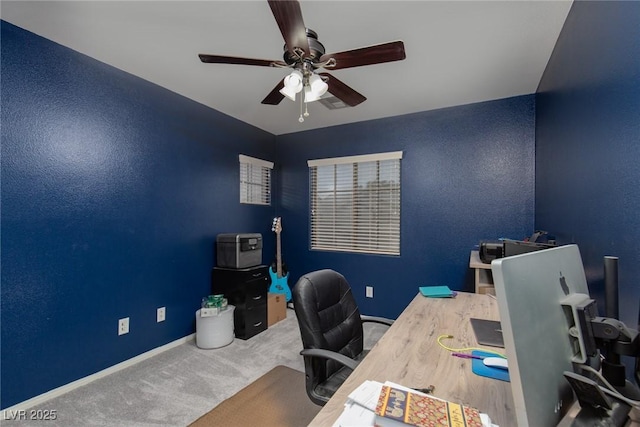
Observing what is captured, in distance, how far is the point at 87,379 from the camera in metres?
2.20

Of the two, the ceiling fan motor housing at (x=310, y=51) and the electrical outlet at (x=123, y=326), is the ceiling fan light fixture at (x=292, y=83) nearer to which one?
the ceiling fan motor housing at (x=310, y=51)

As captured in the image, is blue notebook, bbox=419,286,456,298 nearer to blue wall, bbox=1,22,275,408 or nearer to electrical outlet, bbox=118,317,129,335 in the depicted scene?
blue wall, bbox=1,22,275,408

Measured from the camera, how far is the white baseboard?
6.18 feet

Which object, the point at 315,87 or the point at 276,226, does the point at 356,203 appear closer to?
the point at 276,226

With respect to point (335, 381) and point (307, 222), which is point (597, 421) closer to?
point (335, 381)

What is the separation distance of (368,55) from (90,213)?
236cm

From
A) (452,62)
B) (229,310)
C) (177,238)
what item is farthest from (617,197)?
(177,238)

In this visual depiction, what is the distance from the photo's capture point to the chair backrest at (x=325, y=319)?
4.66ft

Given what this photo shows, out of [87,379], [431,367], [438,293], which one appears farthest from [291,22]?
[87,379]

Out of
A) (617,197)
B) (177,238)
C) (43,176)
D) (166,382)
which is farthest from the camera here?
(177,238)

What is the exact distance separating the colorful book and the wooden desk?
120mm

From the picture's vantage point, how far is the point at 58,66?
6.79ft

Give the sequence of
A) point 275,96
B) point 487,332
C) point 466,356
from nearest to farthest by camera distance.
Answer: point 466,356
point 487,332
point 275,96

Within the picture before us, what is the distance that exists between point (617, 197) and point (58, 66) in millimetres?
3384
